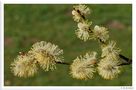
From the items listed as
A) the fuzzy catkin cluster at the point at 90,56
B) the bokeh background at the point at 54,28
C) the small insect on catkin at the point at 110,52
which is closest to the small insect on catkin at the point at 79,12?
the fuzzy catkin cluster at the point at 90,56

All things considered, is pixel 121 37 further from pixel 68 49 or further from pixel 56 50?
pixel 56 50

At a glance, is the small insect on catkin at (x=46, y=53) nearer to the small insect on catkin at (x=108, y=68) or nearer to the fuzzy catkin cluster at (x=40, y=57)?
the fuzzy catkin cluster at (x=40, y=57)

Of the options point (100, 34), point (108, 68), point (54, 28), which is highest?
point (54, 28)

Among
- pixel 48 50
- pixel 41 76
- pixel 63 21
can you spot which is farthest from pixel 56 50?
pixel 63 21

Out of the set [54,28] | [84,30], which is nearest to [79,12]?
[84,30]

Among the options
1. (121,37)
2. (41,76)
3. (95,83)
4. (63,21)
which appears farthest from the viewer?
(63,21)

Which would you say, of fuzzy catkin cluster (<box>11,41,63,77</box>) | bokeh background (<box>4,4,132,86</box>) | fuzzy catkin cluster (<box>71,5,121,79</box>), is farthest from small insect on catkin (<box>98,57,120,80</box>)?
bokeh background (<box>4,4,132,86</box>)

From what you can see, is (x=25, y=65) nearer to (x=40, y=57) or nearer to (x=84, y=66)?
(x=40, y=57)
